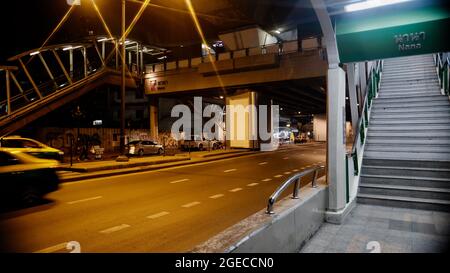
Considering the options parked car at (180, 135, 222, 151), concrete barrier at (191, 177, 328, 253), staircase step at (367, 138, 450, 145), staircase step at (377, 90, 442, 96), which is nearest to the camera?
concrete barrier at (191, 177, 328, 253)

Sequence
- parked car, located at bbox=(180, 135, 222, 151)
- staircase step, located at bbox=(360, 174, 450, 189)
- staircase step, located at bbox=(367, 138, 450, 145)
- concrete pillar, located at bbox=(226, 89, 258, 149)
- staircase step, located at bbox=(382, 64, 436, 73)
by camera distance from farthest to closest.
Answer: parked car, located at bbox=(180, 135, 222, 151) → concrete pillar, located at bbox=(226, 89, 258, 149) → staircase step, located at bbox=(382, 64, 436, 73) → staircase step, located at bbox=(367, 138, 450, 145) → staircase step, located at bbox=(360, 174, 450, 189)

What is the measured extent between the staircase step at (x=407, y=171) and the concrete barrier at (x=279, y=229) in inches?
134

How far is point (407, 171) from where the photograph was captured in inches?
339

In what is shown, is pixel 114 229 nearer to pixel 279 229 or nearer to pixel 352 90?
pixel 279 229

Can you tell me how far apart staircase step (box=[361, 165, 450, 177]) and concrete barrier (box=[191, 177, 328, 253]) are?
3.42 metres

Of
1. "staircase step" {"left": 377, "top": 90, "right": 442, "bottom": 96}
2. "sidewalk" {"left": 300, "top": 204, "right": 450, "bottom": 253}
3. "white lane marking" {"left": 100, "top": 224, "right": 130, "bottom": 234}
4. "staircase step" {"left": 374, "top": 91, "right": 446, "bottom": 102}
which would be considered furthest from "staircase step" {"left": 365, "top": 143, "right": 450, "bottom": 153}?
"white lane marking" {"left": 100, "top": 224, "right": 130, "bottom": 234}

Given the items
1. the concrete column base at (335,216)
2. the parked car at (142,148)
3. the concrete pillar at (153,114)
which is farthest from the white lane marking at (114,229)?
the concrete pillar at (153,114)

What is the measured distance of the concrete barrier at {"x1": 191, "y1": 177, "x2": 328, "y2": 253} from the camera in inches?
129

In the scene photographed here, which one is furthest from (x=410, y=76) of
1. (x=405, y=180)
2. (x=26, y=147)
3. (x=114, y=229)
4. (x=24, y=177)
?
(x=26, y=147)

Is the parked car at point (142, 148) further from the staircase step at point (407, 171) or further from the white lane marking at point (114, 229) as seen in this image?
the staircase step at point (407, 171)

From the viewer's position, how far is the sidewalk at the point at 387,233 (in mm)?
5105

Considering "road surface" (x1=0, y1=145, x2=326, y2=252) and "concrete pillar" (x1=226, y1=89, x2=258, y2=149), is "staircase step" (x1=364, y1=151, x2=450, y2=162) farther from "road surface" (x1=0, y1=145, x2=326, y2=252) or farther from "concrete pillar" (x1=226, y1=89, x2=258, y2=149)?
"concrete pillar" (x1=226, y1=89, x2=258, y2=149)

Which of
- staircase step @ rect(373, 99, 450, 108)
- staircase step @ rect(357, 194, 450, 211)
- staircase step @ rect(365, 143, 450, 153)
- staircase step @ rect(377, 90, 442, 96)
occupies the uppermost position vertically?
staircase step @ rect(377, 90, 442, 96)

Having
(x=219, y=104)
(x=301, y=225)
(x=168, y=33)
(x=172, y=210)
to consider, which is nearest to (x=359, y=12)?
(x=301, y=225)
